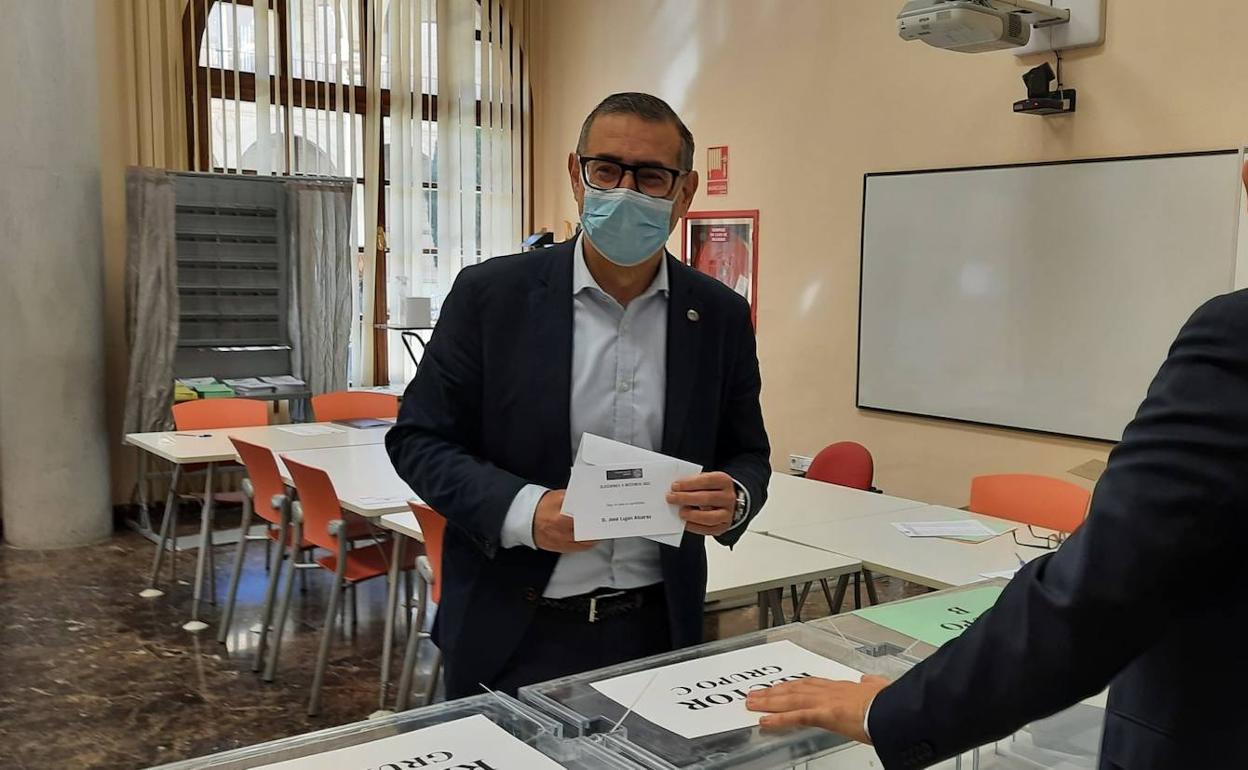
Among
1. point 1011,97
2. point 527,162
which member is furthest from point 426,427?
point 527,162

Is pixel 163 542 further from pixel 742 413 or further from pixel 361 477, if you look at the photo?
pixel 742 413

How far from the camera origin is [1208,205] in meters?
4.23

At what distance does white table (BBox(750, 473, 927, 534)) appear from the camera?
3.63 m

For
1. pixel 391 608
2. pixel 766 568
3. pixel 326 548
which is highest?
pixel 766 568

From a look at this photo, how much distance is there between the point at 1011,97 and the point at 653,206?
12.7 ft

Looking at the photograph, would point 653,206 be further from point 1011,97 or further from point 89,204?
point 89,204

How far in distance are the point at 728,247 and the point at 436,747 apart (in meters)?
5.74

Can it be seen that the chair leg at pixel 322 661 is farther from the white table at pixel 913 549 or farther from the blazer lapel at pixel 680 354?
the blazer lapel at pixel 680 354

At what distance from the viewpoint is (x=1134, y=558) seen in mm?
798

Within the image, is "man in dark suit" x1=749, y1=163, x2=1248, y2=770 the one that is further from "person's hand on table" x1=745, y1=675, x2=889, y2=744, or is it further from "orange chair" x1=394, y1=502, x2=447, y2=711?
"orange chair" x1=394, y1=502, x2=447, y2=711

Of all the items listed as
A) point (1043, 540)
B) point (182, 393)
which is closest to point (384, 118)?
point (182, 393)

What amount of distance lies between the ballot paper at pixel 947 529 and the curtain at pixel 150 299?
476 cm

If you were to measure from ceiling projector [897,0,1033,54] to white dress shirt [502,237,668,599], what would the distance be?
115 inches

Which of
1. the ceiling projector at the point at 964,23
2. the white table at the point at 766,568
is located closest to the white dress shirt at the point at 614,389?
the white table at the point at 766,568
